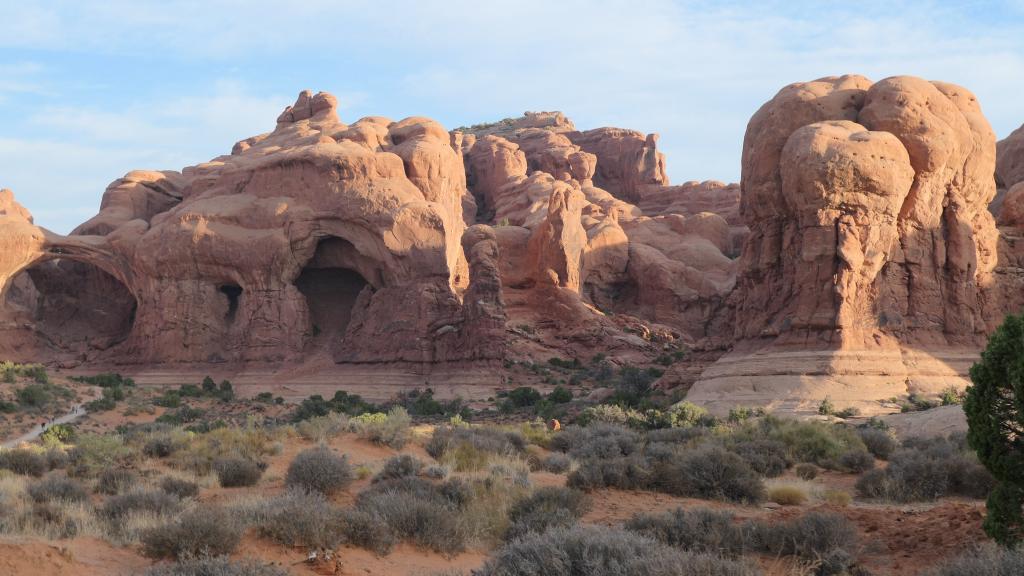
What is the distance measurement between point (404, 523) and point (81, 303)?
4720cm

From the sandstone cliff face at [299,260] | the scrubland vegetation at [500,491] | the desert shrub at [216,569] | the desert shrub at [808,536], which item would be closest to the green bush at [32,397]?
the sandstone cliff face at [299,260]

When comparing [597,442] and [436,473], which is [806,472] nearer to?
[597,442]

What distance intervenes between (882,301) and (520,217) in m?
37.4

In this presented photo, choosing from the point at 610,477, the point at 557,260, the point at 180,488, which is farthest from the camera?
the point at 557,260

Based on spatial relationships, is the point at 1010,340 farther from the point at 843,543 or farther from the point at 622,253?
the point at 622,253

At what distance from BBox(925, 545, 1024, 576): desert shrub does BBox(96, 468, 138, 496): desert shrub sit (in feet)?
36.7

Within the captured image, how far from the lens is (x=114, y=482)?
1491 cm

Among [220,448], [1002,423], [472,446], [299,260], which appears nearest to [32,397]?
[299,260]

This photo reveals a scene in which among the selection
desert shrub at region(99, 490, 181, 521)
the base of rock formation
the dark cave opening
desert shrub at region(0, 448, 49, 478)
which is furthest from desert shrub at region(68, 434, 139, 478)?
the dark cave opening

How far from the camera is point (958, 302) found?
32938mm

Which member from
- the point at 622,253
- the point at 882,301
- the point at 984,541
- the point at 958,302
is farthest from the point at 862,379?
the point at 622,253

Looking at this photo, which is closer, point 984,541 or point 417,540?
point 984,541

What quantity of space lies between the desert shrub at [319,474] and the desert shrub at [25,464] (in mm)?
5603

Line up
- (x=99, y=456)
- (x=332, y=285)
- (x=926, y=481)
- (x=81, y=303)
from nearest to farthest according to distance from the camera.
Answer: (x=926, y=481) → (x=99, y=456) → (x=332, y=285) → (x=81, y=303)
